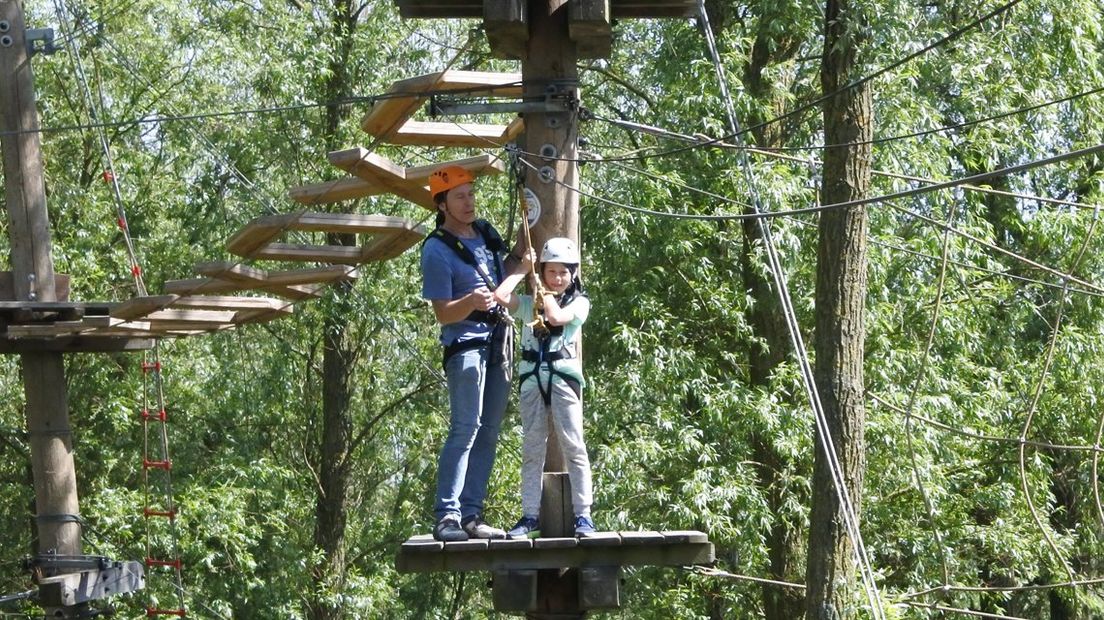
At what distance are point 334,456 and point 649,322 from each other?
4627mm

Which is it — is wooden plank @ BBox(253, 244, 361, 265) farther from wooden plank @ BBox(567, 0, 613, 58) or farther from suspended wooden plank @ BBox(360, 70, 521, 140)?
wooden plank @ BBox(567, 0, 613, 58)

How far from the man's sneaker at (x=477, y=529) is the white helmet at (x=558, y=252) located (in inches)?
34.7

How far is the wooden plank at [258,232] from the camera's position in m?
6.62

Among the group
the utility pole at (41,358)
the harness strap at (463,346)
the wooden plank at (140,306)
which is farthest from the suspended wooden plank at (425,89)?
the utility pole at (41,358)

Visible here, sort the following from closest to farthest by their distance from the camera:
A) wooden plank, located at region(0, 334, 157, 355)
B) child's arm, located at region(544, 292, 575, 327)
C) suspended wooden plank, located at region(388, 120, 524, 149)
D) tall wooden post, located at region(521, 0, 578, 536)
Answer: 1. child's arm, located at region(544, 292, 575, 327)
2. tall wooden post, located at region(521, 0, 578, 536)
3. suspended wooden plank, located at region(388, 120, 524, 149)
4. wooden plank, located at region(0, 334, 157, 355)

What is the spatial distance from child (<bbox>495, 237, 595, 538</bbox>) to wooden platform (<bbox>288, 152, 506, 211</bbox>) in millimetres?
749

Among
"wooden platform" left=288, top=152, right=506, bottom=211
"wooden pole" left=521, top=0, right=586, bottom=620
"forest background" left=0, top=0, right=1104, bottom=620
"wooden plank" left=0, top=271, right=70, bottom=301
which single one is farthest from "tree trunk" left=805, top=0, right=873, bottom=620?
"wooden plank" left=0, top=271, right=70, bottom=301

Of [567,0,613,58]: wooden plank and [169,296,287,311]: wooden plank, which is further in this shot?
[169,296,287,311]: wooden plank

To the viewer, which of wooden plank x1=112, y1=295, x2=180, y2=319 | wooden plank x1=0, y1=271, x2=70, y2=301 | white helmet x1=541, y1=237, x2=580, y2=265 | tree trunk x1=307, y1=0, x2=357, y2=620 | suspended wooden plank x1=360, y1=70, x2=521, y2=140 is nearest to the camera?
white helmet x1=541, y1=237, x2=580, y2=265

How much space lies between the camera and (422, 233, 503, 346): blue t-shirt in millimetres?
5219

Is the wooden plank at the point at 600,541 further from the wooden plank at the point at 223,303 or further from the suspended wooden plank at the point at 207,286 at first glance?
the wooden plank at the point at 223,303

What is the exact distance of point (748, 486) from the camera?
11.0 m

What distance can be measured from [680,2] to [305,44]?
7.73 metres

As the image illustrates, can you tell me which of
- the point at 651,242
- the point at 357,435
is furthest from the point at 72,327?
the point at 357,435
